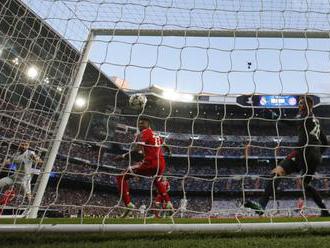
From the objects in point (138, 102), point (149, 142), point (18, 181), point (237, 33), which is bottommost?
point (18, 181)

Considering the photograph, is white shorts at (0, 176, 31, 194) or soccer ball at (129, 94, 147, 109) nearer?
soccer ball at (129, 94, 147, 109)

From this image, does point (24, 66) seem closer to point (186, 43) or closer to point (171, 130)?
point (186, 43)

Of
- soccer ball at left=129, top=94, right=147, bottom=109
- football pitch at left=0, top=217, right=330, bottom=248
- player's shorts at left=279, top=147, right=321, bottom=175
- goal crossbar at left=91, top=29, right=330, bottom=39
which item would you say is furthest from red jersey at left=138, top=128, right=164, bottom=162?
football pitch at left=0, top=217, right=330, bottom=248

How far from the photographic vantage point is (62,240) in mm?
2029

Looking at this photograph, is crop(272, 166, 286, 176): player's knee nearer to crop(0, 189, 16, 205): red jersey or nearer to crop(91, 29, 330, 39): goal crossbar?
crop(91, 29, 330, 39): goal crossbar

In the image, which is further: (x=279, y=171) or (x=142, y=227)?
(x=279, y=171)

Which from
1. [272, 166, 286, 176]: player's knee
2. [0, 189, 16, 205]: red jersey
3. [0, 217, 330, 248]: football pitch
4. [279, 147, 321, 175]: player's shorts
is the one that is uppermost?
[279, 147, 321, 175]: player's shorts

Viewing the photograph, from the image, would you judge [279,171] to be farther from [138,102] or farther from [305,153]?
[138,102]

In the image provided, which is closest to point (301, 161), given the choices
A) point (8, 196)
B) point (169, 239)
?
point (169, 239)

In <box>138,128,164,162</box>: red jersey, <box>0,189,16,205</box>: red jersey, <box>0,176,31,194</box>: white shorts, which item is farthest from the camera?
<box>0,176,31,194</box>: white shorts

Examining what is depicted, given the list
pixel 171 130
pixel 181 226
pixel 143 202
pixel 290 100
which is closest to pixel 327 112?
pixel 290 100

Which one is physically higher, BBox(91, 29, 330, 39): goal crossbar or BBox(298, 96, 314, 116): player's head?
BBox(91, 29, 330, 39): goal crossbar

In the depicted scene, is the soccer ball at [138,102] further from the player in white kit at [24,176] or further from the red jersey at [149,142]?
the player in white kit at [24,176]

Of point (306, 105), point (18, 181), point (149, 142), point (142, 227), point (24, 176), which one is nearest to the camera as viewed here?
point (142, 227)
